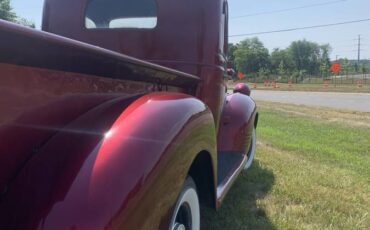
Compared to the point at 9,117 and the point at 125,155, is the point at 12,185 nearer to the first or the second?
the point at 9,117

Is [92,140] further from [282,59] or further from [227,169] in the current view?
[282,59]

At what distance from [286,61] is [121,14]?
300ft

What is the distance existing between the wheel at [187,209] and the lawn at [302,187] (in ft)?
3.76

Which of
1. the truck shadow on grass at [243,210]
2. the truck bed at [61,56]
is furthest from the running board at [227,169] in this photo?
the truck bed at [61,56]

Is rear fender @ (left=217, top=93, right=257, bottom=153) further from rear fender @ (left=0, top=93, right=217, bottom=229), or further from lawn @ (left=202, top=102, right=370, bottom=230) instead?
rear fender @ (left=0, top=93, right=217, bottom=229)

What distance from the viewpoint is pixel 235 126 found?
13.7 feet

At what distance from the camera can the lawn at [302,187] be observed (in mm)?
3568

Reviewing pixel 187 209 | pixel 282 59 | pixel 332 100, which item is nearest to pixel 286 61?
pixel 282 59

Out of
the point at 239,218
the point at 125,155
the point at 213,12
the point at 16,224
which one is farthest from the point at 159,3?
the point at 16,224

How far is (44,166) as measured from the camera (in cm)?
152

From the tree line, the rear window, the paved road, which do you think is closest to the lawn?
the rear window

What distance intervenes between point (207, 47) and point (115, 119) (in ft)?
6.34

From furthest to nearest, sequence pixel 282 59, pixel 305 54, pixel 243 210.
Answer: pixel 305 54, pixel 282 59, pixel 243 210

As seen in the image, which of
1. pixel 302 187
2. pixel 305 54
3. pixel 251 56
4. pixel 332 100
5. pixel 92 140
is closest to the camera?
pixel 92 140
